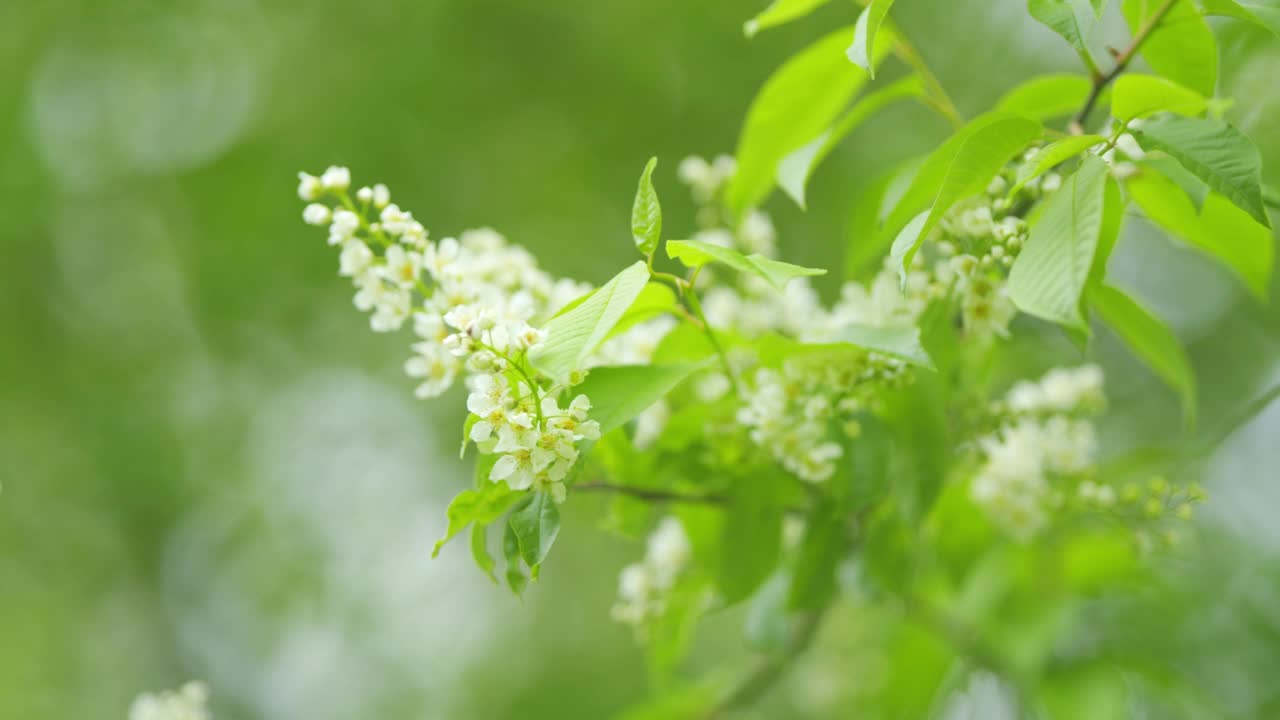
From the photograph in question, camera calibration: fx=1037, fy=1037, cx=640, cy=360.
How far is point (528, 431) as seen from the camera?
959mm

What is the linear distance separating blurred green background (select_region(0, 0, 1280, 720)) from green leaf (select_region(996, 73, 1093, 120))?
2424mm

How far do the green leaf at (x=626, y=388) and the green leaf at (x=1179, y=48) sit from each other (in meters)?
0.65

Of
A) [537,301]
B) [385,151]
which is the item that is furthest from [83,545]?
A: [537,301]

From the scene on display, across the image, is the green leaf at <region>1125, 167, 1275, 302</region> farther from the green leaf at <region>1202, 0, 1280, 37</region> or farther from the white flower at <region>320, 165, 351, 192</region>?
the white flower at <region>320, 165, 351, 192</region>

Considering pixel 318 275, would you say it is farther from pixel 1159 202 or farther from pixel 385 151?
pixel 1159 202

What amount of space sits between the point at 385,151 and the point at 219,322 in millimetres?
1212

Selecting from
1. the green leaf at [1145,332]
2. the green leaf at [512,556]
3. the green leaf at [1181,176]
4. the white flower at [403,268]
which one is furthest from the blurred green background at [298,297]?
the green leaf at [512,556]

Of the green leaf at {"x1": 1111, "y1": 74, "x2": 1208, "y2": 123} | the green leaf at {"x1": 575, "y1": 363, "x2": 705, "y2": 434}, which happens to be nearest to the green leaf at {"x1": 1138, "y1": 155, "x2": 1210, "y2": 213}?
the green leaf at {"x1": 1111, "y1": 74, "x2": 1208, "y2": 123}

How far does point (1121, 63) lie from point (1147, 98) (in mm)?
170

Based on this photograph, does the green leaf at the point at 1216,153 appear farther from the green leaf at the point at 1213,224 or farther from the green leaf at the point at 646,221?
the green leaf at the point at 646,221

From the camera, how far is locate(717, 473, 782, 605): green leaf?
4.36 feet

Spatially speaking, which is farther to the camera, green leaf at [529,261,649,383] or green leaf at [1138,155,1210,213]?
green leaf at [1138,155,1210,213]

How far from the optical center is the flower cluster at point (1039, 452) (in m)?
1.56

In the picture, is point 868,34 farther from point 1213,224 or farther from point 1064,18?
point 1213,224
